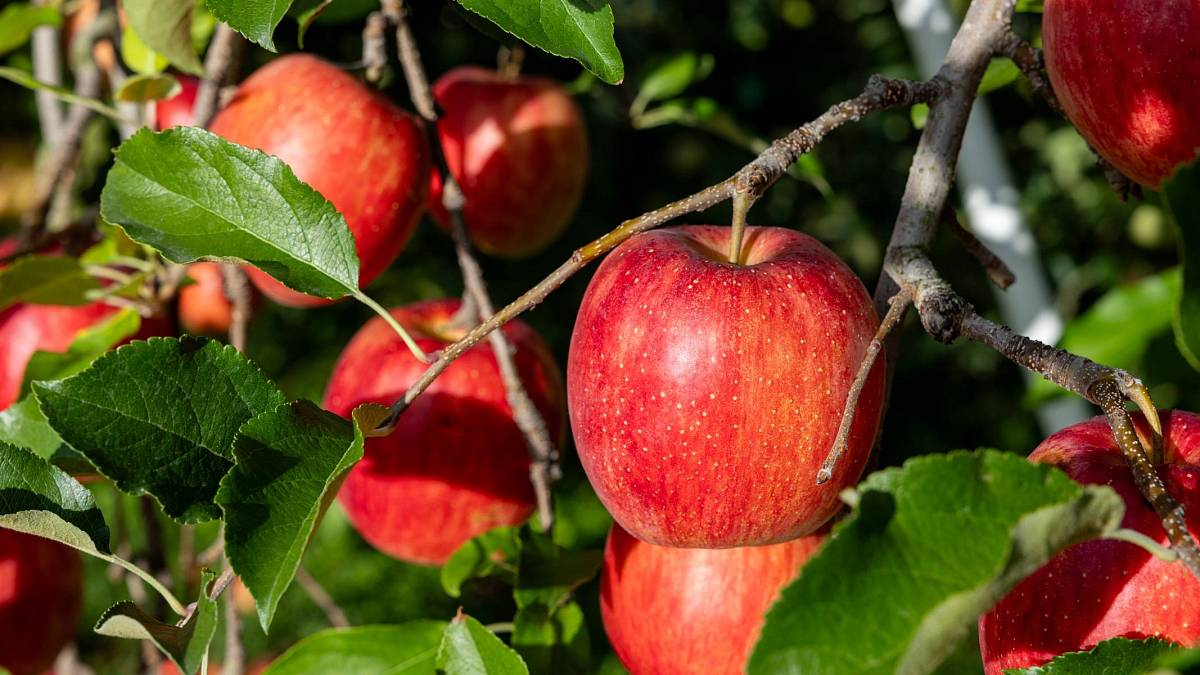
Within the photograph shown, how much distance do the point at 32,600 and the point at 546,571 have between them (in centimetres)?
53

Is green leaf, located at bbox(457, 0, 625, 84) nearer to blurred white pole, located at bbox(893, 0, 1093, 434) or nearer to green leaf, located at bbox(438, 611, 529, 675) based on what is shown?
green leaf, located at bbox(438, 611, 529, 675)

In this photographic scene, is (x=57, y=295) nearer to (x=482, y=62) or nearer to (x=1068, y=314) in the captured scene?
(x=482, y=62)

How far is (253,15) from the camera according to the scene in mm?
602

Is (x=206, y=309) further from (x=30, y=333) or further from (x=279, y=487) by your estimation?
(x=279, y=487)

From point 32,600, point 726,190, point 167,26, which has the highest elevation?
point 726,190

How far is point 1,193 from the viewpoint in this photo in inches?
105

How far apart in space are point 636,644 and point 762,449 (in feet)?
0.75

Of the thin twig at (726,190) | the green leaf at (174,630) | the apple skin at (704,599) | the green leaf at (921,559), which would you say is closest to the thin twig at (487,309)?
the apple skin at (704,599)

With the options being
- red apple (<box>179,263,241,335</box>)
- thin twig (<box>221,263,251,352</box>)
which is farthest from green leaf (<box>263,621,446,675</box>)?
red apple (<box>179,263,241,335</box>)

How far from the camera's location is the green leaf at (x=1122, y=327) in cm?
102

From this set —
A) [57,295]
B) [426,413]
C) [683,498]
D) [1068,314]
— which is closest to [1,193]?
[57,295]

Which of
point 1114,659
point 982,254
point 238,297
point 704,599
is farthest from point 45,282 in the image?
point 1114,659

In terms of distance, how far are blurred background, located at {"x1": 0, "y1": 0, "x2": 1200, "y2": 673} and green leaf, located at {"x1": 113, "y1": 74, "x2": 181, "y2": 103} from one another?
2.36 ft

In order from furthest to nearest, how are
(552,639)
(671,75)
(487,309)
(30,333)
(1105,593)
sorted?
(671,75) < (30,333) < (487,309) < (552,639) < (1105,593)
